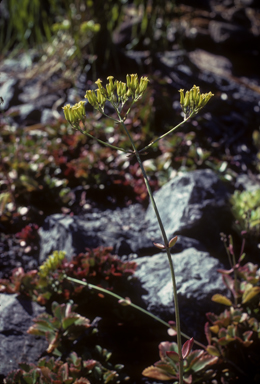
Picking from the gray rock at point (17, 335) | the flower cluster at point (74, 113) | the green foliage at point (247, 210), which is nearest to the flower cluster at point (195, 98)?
the flower cluster at point (74, 113)

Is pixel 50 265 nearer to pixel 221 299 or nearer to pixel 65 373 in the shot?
pixel 65 373

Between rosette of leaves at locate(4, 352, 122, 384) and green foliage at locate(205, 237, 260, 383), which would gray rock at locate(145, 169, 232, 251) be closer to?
green foliage at locate(205, 237, 260, 383)

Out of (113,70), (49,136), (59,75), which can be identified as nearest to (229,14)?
(113,70)

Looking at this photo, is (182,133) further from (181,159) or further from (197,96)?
(197,96)

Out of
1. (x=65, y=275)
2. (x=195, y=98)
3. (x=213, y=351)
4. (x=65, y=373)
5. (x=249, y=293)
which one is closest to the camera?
(x=195, y=98)

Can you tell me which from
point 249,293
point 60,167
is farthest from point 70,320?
point 60,167

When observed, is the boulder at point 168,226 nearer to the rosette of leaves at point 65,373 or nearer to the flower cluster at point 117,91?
the rosette of leaves at point 65,373

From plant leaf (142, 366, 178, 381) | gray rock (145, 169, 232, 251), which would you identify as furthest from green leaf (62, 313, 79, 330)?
gray rock (145, 169, 232, 251)
